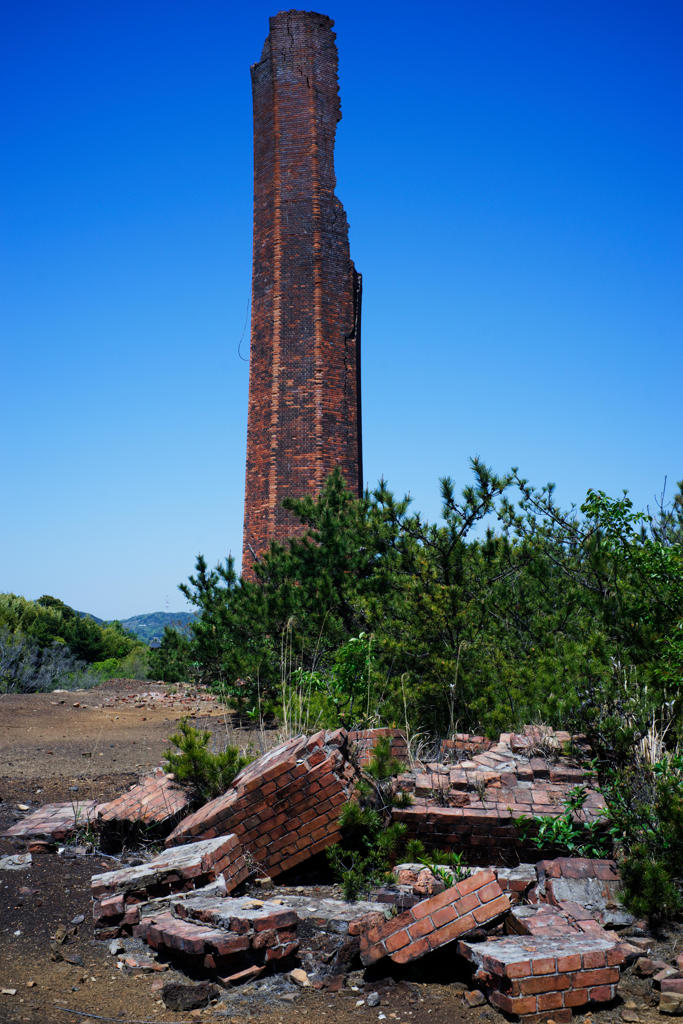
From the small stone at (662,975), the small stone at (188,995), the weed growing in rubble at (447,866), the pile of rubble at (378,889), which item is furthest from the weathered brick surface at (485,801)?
the small stone at (188,995)

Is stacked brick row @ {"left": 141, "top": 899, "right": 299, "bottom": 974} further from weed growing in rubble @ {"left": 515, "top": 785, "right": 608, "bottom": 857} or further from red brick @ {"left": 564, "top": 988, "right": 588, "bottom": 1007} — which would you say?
weed growing in rubble @ {"left": 515, "top": 785, "right": 608, "bottom": 857}

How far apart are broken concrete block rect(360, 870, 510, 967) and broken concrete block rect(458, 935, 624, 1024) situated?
239 mm

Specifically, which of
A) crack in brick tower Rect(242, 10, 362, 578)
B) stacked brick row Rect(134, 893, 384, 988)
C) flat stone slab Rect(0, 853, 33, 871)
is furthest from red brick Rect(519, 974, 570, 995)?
crack in brick tower Rect(242, 10, 362, 578)

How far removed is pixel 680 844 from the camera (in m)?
4.24

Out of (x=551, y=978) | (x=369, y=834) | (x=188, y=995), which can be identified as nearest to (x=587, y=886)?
(x=551, y=978)

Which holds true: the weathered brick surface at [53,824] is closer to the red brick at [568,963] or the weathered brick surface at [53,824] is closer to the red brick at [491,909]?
the red brick at [491,909]

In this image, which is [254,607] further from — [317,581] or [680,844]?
[680,844]

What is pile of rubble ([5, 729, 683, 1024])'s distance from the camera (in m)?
3.59

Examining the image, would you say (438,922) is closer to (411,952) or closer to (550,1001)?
(411,952)

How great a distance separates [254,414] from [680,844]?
13.4m

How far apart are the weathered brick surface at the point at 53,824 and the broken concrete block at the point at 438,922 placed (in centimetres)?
306

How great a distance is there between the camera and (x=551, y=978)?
3.43 metres

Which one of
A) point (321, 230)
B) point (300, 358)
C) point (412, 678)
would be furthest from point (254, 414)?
point (412, 678)

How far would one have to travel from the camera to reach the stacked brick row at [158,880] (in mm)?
4473
